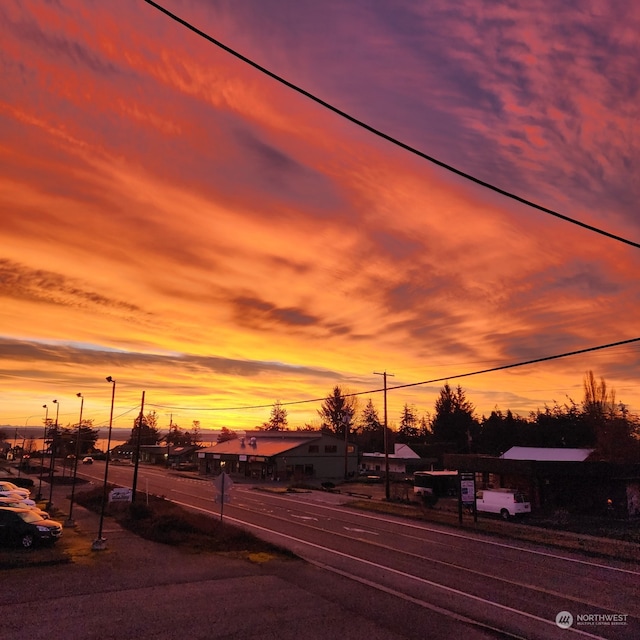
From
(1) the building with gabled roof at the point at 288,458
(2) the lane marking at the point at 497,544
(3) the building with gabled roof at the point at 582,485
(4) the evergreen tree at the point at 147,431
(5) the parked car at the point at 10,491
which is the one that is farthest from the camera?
(4) the evergreen tree at the point at 147,431

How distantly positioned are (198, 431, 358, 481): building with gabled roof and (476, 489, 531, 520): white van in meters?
37.3

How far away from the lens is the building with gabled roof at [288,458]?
72.9 m

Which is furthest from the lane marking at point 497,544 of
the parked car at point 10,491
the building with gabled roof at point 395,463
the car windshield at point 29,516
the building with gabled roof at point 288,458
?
the building with gabled roof at point 395,463

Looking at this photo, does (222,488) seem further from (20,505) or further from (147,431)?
(147,431)

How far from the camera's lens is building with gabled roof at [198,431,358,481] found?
239 ft

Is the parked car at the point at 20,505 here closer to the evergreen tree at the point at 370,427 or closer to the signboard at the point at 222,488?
the signboard at the point at 222,488

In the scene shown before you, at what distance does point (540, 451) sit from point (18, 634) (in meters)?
61.4

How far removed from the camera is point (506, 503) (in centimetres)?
3734

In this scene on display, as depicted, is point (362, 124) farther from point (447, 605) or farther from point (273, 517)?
point (273, 517)

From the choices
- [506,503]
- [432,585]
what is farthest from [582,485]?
[432,585]

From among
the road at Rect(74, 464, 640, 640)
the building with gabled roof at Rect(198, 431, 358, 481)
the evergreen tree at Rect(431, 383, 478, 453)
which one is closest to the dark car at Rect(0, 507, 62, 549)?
the road at Rect(74, 464, 640, 640)

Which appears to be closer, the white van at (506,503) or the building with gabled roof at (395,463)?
the white van at (506,503)

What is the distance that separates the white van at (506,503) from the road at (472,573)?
747 cm

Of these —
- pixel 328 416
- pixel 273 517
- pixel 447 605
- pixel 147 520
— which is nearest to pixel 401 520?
pixel 273 517
